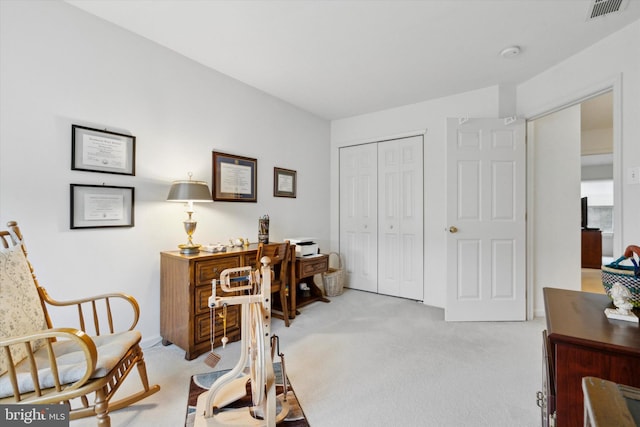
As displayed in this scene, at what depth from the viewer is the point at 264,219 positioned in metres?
3.09

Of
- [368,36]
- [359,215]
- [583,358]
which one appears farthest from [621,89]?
[359,215]

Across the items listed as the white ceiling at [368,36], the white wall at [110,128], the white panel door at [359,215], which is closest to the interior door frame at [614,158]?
the white ceiling at [368,36]

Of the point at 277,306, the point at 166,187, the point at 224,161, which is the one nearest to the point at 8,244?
the point at 166,187

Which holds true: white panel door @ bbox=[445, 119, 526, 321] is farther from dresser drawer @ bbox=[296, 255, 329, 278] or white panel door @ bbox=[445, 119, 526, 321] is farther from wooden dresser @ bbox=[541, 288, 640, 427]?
wooden dresser @ bbox=[541, 288, 640, 427]

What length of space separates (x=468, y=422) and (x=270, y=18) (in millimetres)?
2819

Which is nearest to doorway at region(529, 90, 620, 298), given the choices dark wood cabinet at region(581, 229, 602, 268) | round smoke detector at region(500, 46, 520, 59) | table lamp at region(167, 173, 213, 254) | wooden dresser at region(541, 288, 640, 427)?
round smoke detector at region(500, 46, 520, 59)


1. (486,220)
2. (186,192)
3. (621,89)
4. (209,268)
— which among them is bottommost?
(209,268)

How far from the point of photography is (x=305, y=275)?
3.27 m

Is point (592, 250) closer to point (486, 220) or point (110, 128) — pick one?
point (486, 220)

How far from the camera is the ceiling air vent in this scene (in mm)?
1844

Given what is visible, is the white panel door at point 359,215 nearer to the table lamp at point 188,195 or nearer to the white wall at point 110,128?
the white wall at point 110,128

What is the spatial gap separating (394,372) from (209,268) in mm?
1577

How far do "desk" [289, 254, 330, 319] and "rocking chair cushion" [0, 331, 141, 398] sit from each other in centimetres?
165

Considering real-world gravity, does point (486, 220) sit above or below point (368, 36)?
below
